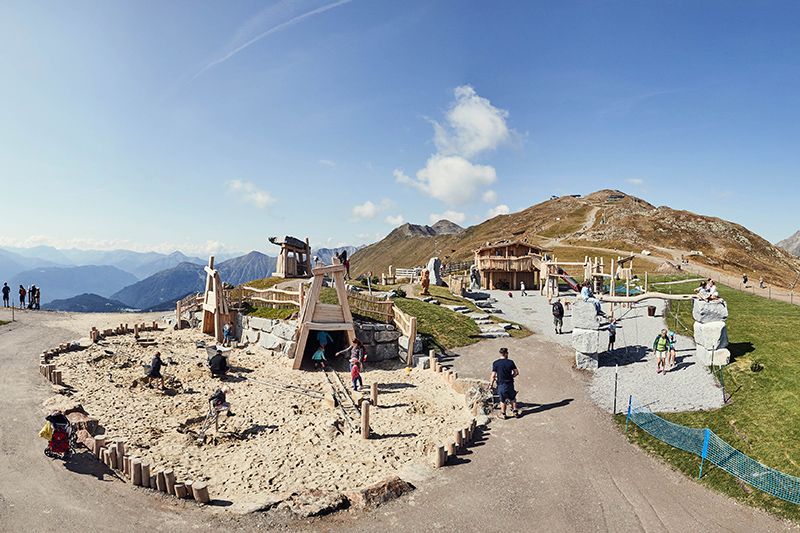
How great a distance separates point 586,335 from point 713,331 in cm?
459

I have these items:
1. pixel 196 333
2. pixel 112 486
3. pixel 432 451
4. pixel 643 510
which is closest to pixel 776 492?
pixel 643 510

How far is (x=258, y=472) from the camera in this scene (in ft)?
37.4

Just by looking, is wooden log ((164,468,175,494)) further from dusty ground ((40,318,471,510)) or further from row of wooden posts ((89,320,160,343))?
row of wooden posts ((89,320,160,343))

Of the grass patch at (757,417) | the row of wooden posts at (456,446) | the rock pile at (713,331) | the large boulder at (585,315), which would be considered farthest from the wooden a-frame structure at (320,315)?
the rock pile at (713,331)

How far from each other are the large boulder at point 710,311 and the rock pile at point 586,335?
371 centimetres

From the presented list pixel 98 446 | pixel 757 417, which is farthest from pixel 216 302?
pixel 757 417

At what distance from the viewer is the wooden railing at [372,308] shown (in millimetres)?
24281

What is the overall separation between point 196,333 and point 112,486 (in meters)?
19.9

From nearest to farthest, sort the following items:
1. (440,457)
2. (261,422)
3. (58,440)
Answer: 1. (58,440)
2. (440,457)
3. (261,422)

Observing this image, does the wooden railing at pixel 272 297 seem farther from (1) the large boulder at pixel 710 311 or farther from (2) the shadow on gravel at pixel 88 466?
(1) the large boulder at pixel 710 311

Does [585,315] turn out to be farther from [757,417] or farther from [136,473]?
[136,473]

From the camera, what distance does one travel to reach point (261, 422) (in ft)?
48.6

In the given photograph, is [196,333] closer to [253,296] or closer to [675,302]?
[253,296]

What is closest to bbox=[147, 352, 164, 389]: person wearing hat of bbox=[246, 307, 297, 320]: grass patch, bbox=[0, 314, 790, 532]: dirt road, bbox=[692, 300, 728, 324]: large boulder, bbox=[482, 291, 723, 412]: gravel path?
bbox=[0, 314, 790, 532]: dirt road
